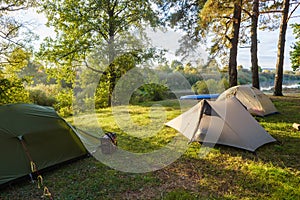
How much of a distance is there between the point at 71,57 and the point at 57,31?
1640mm

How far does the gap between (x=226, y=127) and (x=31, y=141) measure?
3.08m

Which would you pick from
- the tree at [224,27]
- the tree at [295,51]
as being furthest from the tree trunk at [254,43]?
the tree at [295,51]

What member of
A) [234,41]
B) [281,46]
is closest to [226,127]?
[234,41]

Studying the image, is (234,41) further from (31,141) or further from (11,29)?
(11,29)

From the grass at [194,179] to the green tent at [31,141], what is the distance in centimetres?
17

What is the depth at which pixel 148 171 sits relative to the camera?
298cm

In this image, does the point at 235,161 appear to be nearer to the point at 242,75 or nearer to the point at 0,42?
the point at 0,42

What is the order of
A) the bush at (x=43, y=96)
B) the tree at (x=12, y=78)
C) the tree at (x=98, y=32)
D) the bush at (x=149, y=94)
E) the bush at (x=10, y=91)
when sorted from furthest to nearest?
the bush at (x=43, y=96)
the bush at (x=149, y=94)
the tree at (x=98, y=32)
the tree at (x=12, y=78)
the bush at (x=10, y=91)

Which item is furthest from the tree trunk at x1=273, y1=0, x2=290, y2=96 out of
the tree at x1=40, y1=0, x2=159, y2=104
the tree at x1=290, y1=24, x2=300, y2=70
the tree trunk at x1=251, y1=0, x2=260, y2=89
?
the tree at x1=290, y1=24, x2=300, y2=70

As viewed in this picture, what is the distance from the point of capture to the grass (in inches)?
92.7

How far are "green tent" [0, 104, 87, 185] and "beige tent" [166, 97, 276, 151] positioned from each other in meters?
2.14

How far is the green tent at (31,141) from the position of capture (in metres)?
2.65

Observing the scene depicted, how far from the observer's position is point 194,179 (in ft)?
8.81

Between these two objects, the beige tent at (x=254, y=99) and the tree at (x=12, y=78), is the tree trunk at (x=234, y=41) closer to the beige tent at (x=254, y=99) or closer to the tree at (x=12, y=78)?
the beige tent at (x=254, y=99)
